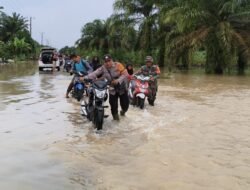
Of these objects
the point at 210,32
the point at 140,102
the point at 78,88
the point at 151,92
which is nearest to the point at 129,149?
the point at 140,102

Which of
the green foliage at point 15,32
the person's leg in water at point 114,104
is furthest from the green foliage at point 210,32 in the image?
the green foliage at point 15,32

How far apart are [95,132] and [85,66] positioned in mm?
4904

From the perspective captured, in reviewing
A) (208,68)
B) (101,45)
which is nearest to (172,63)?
(208,68)

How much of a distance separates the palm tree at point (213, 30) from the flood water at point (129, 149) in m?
15.0

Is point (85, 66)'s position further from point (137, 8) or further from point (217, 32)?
point (137, 8)

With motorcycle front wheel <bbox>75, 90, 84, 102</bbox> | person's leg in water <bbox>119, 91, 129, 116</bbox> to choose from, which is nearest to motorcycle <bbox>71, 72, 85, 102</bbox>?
motorcycle front wheel <bbox>75, 90, 84, 102</bbox>

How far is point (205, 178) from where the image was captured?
589cm

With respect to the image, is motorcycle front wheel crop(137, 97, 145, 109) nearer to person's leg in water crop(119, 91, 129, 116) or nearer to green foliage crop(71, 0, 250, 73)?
person's leg in water crop(119, 91, 129, 116)

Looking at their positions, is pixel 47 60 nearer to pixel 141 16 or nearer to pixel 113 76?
pixel 141 16

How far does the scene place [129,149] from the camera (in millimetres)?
7566

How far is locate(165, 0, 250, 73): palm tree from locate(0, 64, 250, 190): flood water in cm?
1500

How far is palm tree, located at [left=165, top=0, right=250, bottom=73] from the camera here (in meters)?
27.2

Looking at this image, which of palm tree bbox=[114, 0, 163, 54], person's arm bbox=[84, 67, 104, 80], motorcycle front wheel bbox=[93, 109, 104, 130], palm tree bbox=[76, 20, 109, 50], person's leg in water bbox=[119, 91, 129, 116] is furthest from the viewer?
palm tree bbox=[76, 20, 109, 50]

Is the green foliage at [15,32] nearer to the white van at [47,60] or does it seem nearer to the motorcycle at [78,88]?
the white van at [47,60]
